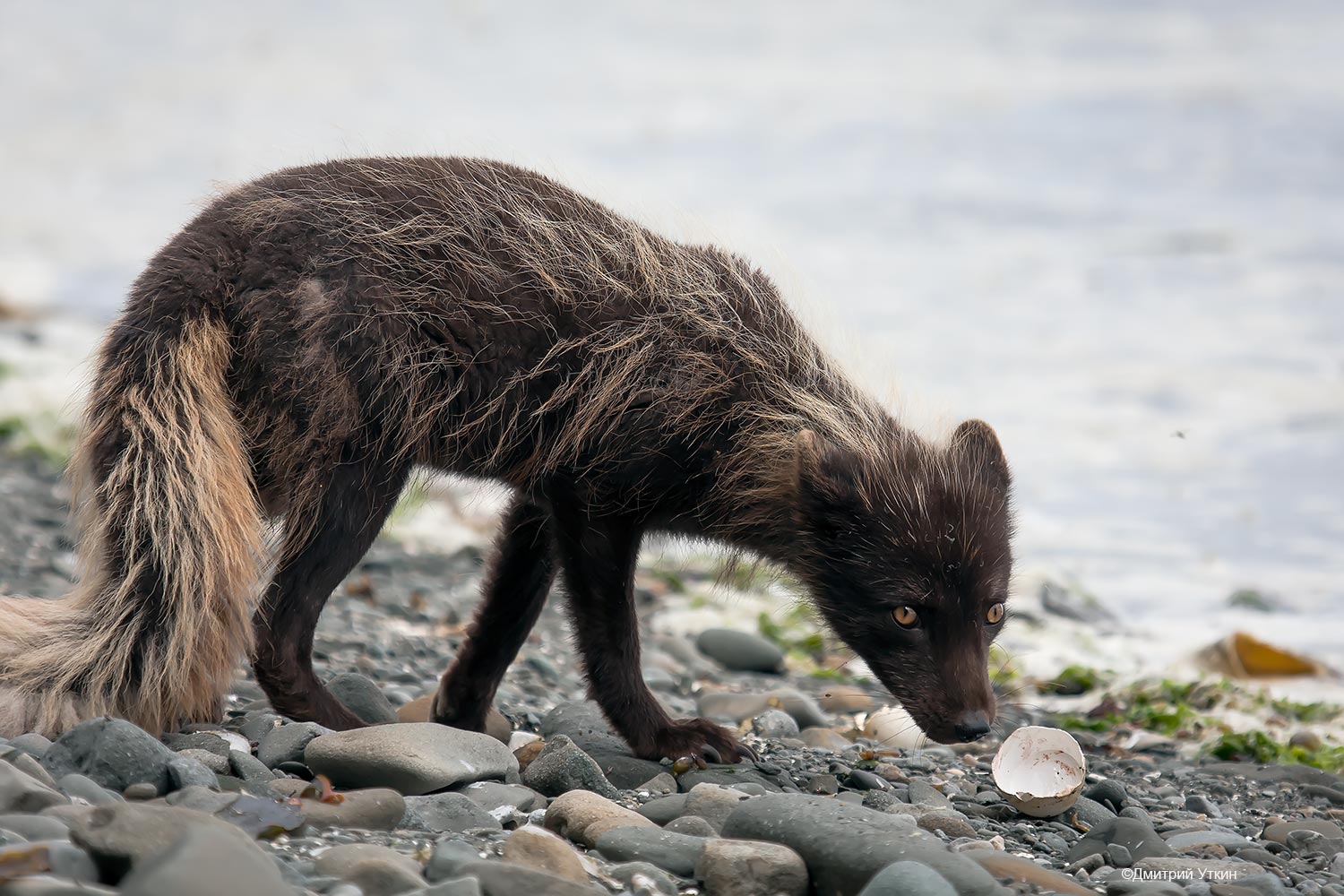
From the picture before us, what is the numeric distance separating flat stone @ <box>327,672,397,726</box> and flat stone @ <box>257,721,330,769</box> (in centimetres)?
80

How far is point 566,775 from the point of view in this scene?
4.89 m

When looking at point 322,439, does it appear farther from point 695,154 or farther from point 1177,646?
point 695,154

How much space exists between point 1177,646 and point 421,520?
539cm

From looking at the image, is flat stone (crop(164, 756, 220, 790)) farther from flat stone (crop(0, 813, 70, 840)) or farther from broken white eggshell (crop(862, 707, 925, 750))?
broken white eggshell (crop(862, 707, 925, 750))

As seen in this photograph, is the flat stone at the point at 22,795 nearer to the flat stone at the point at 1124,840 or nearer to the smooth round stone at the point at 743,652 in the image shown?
the flat stone at the point at 1124,840

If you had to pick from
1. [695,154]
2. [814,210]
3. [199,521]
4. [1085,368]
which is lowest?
[199,521]

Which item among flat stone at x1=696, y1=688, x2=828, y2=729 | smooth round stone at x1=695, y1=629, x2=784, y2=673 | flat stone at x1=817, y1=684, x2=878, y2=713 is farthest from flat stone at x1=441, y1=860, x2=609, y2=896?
smooth round stone at x1=695, y1=629, x2=784, y2=673

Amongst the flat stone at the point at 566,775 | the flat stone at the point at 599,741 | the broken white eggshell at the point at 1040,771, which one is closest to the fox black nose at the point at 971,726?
the broken white eggshell at the point at 1040,771

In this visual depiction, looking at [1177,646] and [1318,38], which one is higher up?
[1318,38]

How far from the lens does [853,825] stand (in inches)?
164

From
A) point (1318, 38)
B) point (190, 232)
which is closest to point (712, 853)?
point (190, 232)

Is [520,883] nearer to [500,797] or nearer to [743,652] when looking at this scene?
[500,797]

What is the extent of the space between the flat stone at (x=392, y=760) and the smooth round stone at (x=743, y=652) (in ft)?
10.9

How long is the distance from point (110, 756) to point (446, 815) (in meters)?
1.04
